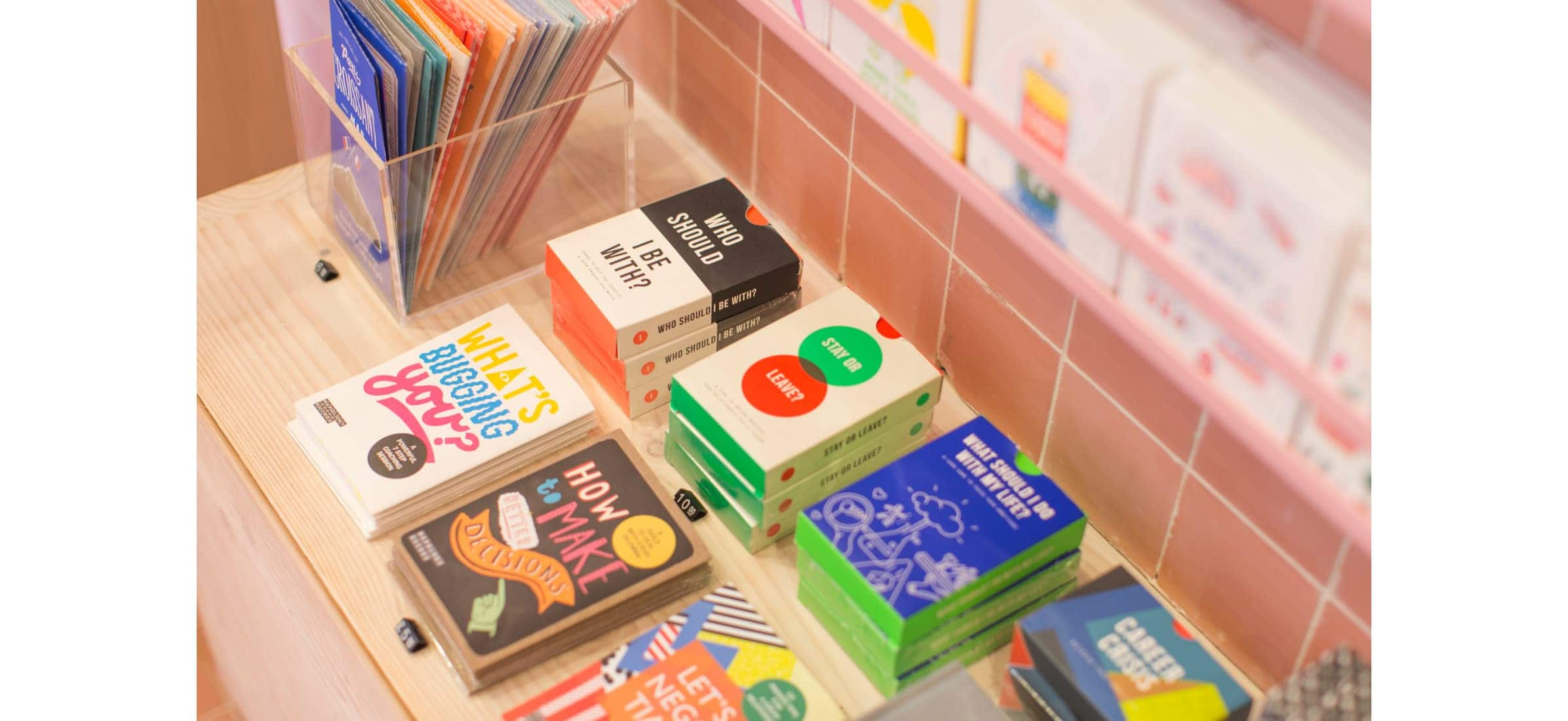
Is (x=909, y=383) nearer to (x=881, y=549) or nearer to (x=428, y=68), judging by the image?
(x=881, y=549)

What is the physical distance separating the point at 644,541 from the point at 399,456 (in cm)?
31

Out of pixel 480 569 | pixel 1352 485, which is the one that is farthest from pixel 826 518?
pixel 1352 485

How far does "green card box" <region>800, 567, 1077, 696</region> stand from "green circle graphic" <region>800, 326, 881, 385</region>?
0.23 metres

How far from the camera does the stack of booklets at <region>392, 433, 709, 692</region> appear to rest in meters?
1.44

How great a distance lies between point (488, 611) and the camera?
4.74ft

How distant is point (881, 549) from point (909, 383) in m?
0.23

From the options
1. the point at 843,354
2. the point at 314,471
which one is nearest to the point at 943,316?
the point at 843,354

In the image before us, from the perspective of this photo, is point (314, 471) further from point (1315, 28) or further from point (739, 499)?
point (1315, 28)

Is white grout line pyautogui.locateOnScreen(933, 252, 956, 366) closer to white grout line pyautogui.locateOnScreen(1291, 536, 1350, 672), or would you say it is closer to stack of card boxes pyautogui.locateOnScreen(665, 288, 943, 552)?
stack of card boxes pyautogui.locateOnScreen(665, 288, 943, 552)

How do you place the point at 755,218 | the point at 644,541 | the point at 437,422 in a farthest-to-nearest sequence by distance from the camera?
the point at 755,218 < the point at 437,422 < the point at 644,541

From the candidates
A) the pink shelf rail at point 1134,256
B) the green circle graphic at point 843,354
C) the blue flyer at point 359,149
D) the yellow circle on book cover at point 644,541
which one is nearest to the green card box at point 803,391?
the green circle graphic at point 843,354

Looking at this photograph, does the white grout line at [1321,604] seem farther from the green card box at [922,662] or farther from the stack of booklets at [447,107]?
the stack of booklets at [447,107]

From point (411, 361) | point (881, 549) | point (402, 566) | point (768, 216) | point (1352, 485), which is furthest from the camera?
point (768, 216)

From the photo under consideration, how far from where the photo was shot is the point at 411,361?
168 centimetres
